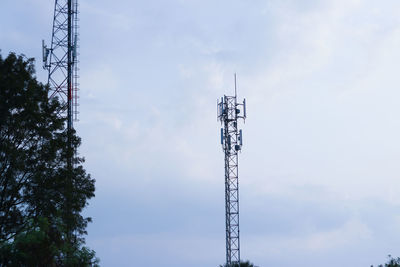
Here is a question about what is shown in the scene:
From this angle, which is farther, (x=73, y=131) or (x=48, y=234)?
(x=73, y=131)

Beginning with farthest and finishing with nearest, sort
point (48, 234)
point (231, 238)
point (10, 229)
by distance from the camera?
point (231, 238) → point (10, 229) → point (48, 234)

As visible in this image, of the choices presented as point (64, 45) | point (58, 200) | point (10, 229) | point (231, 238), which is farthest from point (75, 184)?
point (231, 238)

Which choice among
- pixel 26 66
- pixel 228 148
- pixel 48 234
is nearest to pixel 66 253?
pixel 48 234

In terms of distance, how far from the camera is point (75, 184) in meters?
36.6

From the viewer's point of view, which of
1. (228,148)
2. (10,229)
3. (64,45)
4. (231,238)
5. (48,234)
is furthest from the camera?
(228,148)

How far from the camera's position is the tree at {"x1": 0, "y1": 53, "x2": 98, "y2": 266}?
34438 millimetres

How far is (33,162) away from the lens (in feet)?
116

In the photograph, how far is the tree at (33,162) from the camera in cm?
3444

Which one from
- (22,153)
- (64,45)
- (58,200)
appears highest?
(64,45)

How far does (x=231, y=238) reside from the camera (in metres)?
47.4

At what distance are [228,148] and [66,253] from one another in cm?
2214

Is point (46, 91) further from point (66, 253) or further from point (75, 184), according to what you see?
point (66, 253)

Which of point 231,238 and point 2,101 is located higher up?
point 2,101

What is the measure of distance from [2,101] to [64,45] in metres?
10.1
